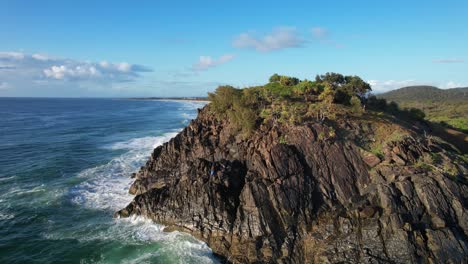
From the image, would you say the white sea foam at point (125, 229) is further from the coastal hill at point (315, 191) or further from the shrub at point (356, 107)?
the shrub at point (356, 107)

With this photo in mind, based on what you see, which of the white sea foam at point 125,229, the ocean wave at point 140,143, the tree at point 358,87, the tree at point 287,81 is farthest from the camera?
the ocean wave at point 140,143

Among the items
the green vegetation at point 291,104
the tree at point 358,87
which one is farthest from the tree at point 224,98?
the tree at point 358,87

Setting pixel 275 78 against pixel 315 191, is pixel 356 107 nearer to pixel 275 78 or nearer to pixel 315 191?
pixel 315 191

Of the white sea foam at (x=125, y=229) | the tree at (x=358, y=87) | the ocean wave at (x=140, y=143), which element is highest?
the tree at (x=358, y=87)

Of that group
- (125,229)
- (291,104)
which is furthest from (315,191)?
(125,229)

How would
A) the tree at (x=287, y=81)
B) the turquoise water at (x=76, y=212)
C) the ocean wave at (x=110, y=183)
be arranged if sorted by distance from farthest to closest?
1. the tree at (x=287, y=81)
2. the ocean wave at (x=110, y=183)
3. the turquoise water at (x=76, y=212)

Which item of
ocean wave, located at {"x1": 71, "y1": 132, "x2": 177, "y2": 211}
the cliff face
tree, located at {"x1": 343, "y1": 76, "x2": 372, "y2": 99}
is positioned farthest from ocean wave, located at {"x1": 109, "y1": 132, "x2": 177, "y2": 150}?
tree, located at {"x1": 343, "y1": 76, "x2": 372, "y2": 99}

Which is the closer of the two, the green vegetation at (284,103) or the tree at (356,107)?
the green vegetation at (284,103)
